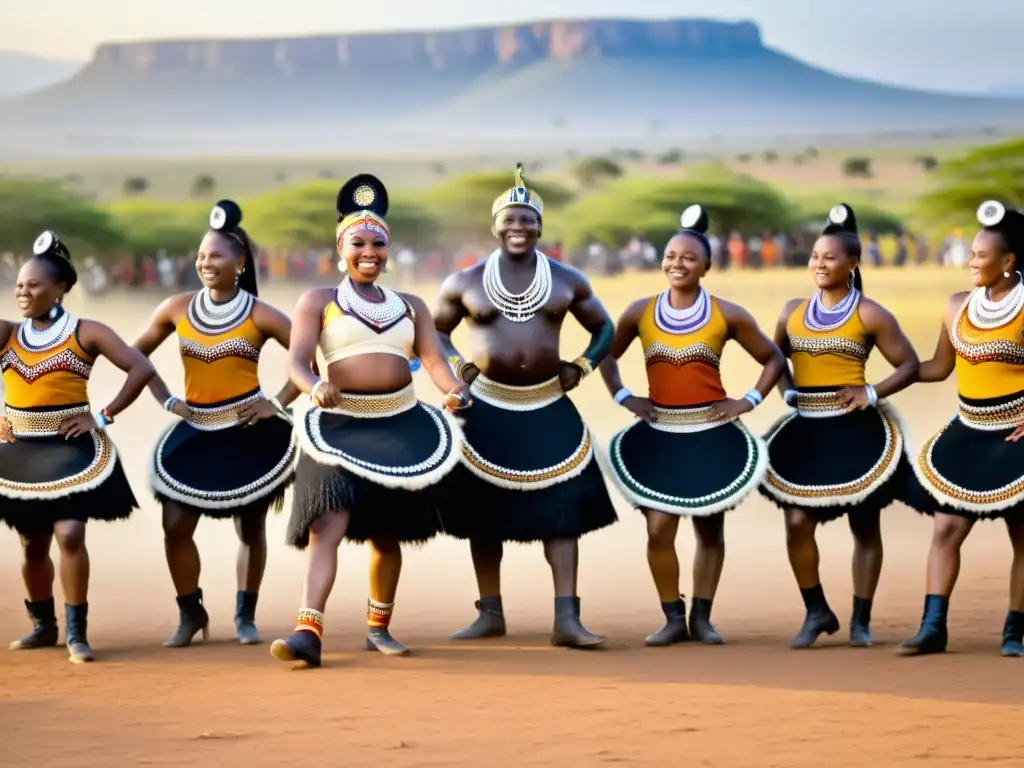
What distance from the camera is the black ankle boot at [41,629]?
822 cm

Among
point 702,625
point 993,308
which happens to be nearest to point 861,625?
point 702,625

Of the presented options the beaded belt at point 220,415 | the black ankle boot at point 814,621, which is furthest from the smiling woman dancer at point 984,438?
the beaded belt at point 220,415

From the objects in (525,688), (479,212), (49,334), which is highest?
(479,212)

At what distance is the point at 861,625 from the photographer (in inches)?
321

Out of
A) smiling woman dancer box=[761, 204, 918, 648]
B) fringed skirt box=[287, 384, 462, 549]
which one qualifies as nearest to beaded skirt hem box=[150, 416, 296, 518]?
fringed skirt box=[287, 384, 462, 549]

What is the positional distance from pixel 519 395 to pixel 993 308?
2.16 m

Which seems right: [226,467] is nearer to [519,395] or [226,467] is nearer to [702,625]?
[519,395]

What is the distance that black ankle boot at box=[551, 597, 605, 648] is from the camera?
26.0ft

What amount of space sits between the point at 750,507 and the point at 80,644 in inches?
387

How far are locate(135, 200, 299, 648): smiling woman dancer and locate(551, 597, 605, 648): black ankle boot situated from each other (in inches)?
56.2

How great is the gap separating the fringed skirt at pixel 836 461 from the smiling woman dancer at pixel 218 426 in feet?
7.62

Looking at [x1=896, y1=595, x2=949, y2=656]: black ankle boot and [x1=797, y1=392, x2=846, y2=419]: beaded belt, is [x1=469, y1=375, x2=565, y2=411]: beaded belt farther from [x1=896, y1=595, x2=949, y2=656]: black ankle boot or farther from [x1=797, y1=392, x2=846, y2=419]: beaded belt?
[x1=896, y1=595, x2=949, y2=656]: black ankle boot

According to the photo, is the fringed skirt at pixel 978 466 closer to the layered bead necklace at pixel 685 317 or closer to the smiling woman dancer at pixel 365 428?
the layered bead necklace at pixel 685 317

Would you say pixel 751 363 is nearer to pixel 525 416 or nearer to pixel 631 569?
pixel 631 569
